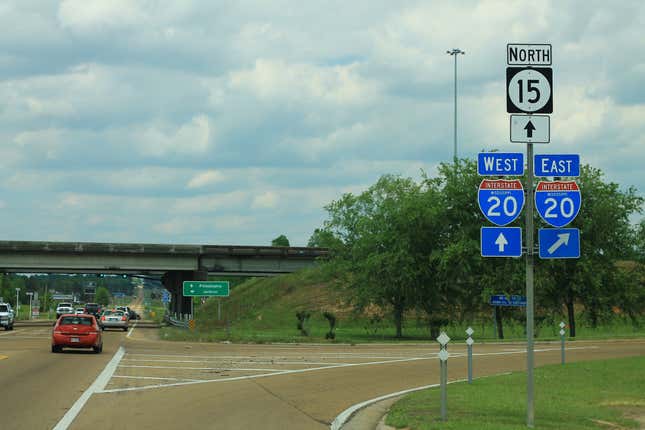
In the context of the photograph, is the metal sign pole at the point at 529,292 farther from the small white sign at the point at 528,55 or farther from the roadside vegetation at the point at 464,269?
the roadside vegetation at the point at 464,269

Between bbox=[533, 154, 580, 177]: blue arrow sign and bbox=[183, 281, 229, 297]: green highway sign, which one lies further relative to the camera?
bbox=[183, 281, 229, 297]: green highway sign

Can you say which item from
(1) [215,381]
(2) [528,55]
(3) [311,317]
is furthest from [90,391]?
(3) [311,317]

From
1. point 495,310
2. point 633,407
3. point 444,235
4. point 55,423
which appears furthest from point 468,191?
point 55,423

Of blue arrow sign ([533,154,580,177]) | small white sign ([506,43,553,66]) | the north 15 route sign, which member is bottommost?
blue arrow sign ([533,154,580,177])

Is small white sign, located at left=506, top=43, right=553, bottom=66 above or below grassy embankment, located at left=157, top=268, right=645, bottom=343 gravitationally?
above

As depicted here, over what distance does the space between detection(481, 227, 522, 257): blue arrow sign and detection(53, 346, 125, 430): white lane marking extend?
6.48 meters

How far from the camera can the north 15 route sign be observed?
40.2ft

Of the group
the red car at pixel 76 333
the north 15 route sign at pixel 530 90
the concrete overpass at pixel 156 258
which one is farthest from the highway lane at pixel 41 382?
the concrete overpass at pixel 156 258

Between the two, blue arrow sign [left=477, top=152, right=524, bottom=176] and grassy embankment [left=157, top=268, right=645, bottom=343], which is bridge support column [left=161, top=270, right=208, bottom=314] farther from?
blue arrow sign [left=477, top=152, right=524, bottom=176]

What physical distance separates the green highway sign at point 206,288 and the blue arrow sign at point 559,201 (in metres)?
36.9

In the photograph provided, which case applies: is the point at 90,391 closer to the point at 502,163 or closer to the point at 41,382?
the point at 41,382

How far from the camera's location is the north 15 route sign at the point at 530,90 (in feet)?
40.2

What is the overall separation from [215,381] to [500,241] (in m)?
10.3

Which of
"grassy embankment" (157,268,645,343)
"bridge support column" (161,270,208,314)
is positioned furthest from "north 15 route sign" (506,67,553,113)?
"bridge support column" (161,270,208,314)
